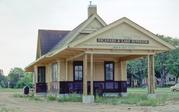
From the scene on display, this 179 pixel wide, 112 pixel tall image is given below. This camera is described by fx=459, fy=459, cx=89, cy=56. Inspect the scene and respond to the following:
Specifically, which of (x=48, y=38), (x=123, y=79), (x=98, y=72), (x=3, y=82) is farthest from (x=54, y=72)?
(x=3, y=82)

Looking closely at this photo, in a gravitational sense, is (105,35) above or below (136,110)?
above

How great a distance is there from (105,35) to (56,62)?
8.17m

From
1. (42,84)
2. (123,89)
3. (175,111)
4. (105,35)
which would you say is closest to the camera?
(175,111)

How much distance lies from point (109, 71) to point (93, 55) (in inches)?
139

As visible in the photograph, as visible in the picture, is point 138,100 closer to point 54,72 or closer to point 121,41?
point 121,41

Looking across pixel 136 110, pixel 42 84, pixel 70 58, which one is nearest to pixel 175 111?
pixel 136 110

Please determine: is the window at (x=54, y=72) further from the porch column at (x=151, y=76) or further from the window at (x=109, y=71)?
the porch column at (x=151, y=76)

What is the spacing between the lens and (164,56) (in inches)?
3349

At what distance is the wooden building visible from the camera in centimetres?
2713

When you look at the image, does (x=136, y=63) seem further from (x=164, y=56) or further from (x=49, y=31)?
(x=49, y=31)

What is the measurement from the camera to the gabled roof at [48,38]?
3856cm

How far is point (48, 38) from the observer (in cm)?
3947

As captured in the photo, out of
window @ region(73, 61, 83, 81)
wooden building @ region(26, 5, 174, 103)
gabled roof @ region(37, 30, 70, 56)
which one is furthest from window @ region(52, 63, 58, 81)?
gabled roof @ region(37, 30, 70, 56)

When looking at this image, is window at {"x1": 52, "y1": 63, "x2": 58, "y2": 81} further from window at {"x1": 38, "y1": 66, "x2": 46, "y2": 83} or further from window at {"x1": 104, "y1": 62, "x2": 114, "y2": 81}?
window at {"x1": 38, "y1": 66, "x2": 46, "y2": 83}
